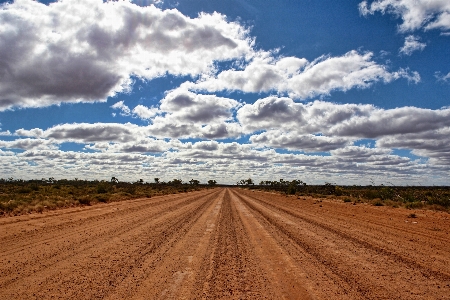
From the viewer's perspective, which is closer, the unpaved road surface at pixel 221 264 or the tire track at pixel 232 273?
the tire track at pixel 232 273

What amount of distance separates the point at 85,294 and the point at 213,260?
3395 millimetres

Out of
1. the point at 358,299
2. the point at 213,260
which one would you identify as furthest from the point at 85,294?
the point at 358,299

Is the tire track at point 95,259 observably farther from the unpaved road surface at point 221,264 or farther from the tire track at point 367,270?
the tire track at point 367,270

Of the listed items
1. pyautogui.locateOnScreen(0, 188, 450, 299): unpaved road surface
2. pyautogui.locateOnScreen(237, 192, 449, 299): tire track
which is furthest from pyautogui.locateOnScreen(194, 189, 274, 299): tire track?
pyautogui.locateOnScreen(237, 192, 449, 299): tire track

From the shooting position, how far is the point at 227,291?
557 cm

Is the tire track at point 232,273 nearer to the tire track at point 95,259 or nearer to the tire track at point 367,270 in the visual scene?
the tire track at point 367,270

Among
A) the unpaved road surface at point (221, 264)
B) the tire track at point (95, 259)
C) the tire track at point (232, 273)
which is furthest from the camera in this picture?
the tire track at point (95, 259)

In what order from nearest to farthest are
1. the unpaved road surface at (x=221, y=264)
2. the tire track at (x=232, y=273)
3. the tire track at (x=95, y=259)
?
the tire track at (x=232, y=273) → the unpaved road surface at (x=221, y=264) → the tire track at (x=95, y=259)

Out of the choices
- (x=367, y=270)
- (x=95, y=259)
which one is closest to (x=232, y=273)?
(x=367, y=270)

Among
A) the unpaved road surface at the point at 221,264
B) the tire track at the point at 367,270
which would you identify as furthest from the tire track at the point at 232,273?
the tire track at the point at 367,270

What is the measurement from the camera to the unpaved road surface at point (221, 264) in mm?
5594

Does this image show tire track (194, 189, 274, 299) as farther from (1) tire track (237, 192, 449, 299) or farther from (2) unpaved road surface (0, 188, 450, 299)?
(1) tire track (237, 192, 449, 299)

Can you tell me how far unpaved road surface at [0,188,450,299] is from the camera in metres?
5.59

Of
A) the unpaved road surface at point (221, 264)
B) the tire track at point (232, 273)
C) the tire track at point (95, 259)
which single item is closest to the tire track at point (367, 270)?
the unpaved road surface at point (221, 264)
